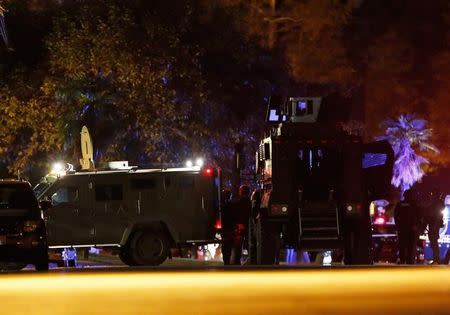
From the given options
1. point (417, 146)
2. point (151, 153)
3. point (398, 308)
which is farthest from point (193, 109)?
point (417, 146)

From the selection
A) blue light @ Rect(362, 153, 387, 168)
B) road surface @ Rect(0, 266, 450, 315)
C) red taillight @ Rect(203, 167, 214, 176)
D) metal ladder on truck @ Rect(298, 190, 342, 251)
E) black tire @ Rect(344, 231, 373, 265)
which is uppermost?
blue light @ Rect(362, 153, 387, 168)

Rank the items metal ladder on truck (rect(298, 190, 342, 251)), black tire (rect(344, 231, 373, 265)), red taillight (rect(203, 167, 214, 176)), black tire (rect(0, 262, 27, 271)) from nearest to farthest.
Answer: metal ladder on truck (rect(298, 190, 342, 251)), black tire (rect(344, 231, 373, 265)), black tire (rect(0, 262, 27, 271)), red taillight (rect(203, 167, 214, 176))

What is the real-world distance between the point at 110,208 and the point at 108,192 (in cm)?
38

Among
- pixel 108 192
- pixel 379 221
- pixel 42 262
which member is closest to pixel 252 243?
pixel 108 192

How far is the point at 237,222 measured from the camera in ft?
83.5

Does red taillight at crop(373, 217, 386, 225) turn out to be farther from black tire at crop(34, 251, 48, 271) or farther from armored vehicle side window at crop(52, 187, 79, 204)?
black tire at crop(34, 251, 48, 271)

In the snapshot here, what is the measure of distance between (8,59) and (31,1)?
2.01 meters

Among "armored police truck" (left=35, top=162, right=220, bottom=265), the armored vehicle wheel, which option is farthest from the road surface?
"armored police truck" (left=35, top=162, right=220, bottom=265)

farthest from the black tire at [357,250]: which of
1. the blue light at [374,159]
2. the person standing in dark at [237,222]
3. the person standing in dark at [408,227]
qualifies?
the person standing in dark at [237,222]

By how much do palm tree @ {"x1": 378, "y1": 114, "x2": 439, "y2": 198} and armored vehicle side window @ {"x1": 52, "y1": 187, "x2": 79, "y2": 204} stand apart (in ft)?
98.9

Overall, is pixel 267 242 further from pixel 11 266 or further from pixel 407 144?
pixel 407 144

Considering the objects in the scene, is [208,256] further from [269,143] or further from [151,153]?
[269,143]

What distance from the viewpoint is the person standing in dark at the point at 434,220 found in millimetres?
26025

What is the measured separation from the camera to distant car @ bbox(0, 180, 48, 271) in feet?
71.6
